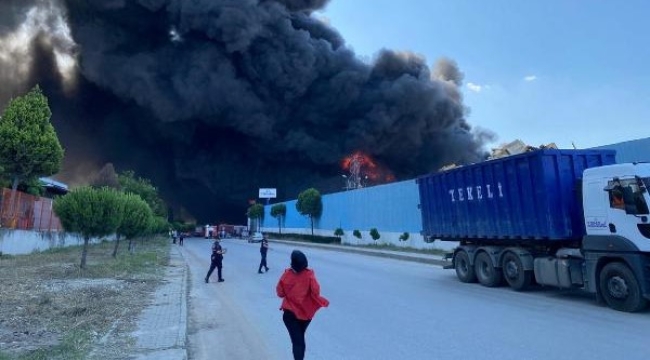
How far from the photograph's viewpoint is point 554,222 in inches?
405

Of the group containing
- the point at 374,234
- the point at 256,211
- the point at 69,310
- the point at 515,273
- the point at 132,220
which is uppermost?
the point at 256,211

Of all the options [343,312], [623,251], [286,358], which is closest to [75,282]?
[343,312]

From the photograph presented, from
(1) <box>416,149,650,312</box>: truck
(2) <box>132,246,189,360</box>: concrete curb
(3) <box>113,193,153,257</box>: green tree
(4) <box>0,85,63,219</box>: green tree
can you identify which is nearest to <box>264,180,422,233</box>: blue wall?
(3) <box>113,193,153,257</box>: green tree

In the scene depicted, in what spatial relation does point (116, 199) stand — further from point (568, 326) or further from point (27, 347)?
point (568, 326)

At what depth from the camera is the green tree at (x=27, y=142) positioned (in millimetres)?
20844

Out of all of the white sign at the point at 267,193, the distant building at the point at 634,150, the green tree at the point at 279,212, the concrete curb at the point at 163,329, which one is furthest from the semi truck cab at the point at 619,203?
the white sign at the point at 267,193

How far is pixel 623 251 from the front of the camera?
877 cm

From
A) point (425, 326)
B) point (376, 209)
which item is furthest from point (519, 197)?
point (376, 209)

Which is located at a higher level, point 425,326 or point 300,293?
point 300,293

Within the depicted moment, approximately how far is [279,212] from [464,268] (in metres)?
54.9

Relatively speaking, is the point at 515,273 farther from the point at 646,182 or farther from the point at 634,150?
the point at 634,150

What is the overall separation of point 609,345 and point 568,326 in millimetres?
1149

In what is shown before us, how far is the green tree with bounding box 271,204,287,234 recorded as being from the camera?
220 ft

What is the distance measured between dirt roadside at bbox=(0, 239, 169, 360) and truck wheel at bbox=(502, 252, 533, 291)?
7408 millimetres
